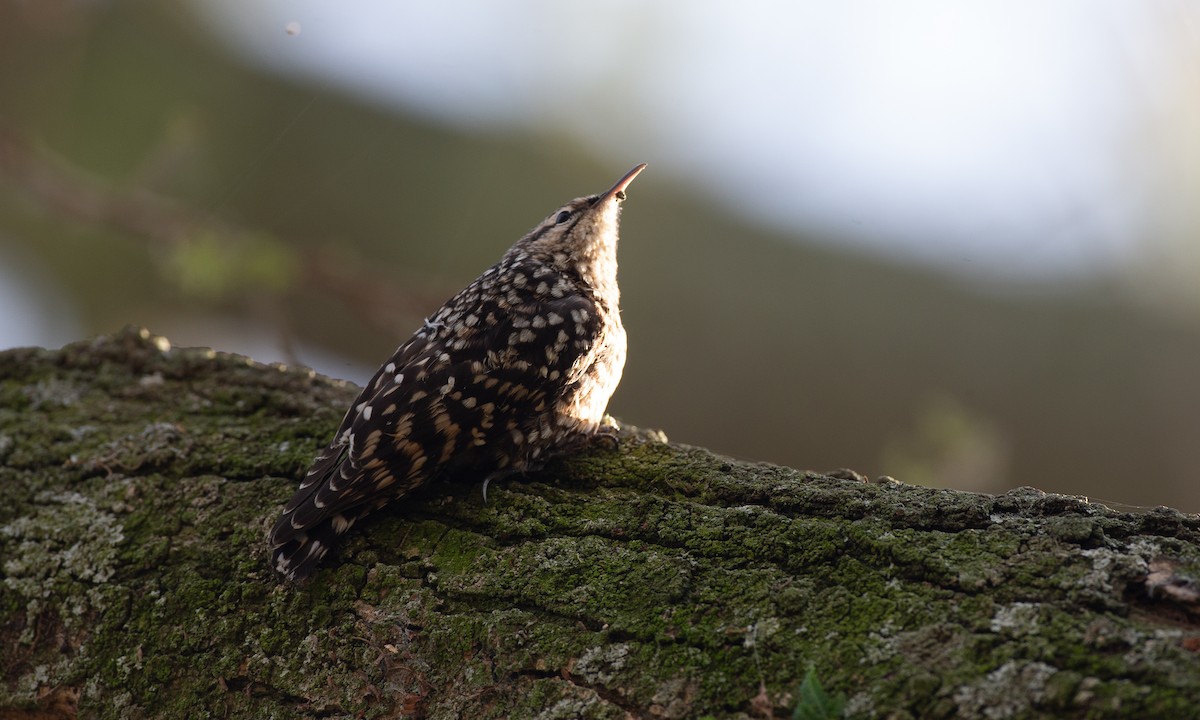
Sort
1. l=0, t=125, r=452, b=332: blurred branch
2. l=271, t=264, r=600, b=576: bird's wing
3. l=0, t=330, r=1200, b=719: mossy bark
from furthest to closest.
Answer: l=0, t=125, r=452, b=332: blurred branch
l=271, t=264, r=600, b=576: bird's wing
l=0, t=330, r=1200, b=719: mossy bark

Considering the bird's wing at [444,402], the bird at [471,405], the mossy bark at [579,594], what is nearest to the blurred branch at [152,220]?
the bird at [471,405]

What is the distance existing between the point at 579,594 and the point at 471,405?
0.85 m

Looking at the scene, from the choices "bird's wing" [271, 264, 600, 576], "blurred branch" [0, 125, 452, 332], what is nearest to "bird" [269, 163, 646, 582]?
"bird's wing" [271, 264, 600, 576]

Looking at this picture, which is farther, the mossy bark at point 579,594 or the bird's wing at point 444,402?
the bird's wing at point 444,402

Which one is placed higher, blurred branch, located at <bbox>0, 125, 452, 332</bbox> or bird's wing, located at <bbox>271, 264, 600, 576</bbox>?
blurred branch, located at <bbox>0, 125, 452, 332</bbox>

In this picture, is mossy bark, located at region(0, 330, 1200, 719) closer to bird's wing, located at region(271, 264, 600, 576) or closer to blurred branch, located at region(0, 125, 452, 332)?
bird's wing, located at region(271, 264, 600, 576)

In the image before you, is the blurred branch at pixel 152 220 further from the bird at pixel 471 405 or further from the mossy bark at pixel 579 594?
the mossy bark at pixel 579 594

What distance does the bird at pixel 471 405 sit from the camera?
2463 mm

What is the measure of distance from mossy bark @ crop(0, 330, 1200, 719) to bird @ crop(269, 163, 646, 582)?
9cm

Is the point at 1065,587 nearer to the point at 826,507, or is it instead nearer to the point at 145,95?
the point at 826,507

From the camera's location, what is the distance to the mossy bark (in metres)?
1.72

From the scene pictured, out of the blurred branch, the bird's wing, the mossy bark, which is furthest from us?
the blurred branch

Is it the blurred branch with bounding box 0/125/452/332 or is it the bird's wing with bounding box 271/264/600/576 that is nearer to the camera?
the bird's wing with bounding box 271/264/600/576

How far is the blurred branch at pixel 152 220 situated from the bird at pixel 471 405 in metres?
1.79
